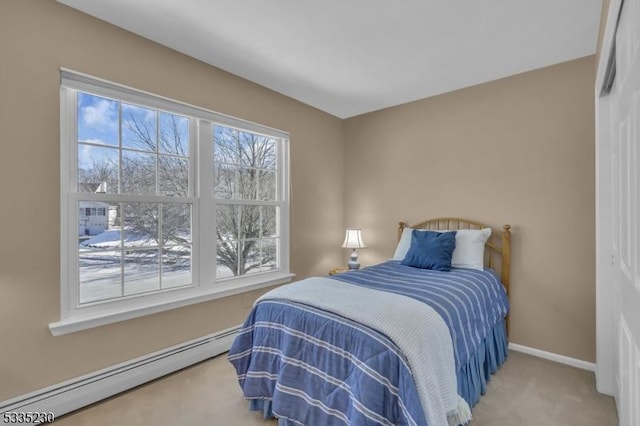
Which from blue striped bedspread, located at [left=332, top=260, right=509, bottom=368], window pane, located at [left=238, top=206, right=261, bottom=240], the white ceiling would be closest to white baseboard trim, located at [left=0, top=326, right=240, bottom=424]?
window pane, located at [left=238, top=206, right=261, bottom=240]

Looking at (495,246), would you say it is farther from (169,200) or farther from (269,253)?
(169,200)

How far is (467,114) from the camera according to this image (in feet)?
10.5

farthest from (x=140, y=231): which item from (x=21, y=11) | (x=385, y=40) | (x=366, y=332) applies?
(x=385, y=40)

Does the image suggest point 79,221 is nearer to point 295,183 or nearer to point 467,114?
point 295,183

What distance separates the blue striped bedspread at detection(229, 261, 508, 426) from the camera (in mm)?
1409

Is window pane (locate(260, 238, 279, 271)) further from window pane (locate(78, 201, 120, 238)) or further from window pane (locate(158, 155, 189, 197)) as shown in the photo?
window pane (locate(78, 201, 120, 238))

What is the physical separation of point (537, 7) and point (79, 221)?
3251mm

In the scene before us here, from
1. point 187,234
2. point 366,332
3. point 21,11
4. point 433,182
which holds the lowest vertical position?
point 366,332

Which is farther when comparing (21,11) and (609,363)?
(609,363)

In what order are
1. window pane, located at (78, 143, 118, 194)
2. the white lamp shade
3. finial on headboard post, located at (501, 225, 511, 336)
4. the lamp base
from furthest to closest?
1. the white lamp shade
2. the lamp base
3. finial on headboard post, located at (501, 225, 511, 336)
4. window pane, located at (78, 143, 118, 194)

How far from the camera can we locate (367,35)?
230 cm

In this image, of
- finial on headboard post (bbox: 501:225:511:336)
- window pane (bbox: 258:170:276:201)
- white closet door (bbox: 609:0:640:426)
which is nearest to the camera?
white closet door (bbox: 609:0:640:426)

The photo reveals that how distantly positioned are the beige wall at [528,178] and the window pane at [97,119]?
2793 mm

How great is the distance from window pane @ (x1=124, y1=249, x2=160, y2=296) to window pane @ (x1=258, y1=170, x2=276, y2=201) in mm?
1181
